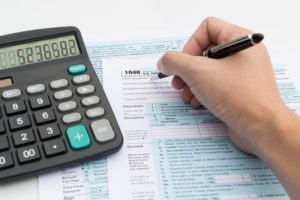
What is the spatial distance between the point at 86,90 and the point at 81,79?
18 millimetres

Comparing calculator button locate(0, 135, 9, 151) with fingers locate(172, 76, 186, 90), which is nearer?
calculator button locate(0, 135, 9, 151)

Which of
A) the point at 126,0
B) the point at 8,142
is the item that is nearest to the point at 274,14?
the point at 126,0

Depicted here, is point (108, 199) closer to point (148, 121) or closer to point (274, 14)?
point (148, 121)

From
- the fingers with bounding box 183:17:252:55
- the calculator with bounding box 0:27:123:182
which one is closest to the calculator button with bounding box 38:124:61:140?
the calculator with bounding box 0:27:123:182

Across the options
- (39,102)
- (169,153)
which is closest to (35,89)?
(39,102)

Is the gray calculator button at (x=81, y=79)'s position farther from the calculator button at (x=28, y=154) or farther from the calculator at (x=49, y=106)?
the calculator button at (x=28, y=154)

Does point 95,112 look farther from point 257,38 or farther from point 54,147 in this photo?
point 257,38

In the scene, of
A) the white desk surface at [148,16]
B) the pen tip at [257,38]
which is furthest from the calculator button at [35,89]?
the pen tip at [257,38]

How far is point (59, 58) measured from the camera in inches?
20.2

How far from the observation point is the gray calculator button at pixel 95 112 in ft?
1.53

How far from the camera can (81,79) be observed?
0.49 metres

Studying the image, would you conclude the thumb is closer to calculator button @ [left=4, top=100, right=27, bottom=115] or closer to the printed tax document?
the printed tax document

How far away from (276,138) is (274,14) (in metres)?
0.31

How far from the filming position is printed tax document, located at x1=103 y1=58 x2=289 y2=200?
1.45 feet
